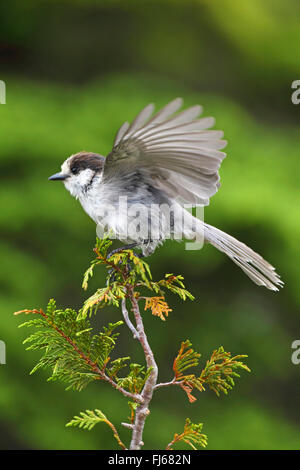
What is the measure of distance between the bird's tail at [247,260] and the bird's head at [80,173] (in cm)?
61

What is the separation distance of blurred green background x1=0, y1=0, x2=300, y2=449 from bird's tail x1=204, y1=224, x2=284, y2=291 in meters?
2.12

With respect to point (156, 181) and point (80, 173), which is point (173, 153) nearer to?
point (156, 181)

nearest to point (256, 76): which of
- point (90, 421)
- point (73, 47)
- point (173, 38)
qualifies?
point (173, 38)

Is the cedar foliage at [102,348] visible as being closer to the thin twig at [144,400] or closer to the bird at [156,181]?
the thin twig at [144,400]

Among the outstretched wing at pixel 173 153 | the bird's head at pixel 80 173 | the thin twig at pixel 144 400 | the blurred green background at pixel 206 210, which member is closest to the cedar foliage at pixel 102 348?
the thin twig at pixel 144 400

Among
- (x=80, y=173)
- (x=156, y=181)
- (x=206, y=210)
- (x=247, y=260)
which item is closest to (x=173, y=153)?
(x=156, y=181)

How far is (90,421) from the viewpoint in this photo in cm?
201

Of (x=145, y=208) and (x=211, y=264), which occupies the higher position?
(x=211, y=264)

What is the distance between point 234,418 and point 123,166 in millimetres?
4136

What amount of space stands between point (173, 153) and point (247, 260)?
0.70 meters

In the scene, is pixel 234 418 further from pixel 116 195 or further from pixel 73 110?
pixel 116 195

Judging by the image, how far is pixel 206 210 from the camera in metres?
5.19

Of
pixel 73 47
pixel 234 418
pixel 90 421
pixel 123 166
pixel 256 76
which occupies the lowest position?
pixel 90 421

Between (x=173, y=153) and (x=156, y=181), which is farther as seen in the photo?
(x=156, y=181)
